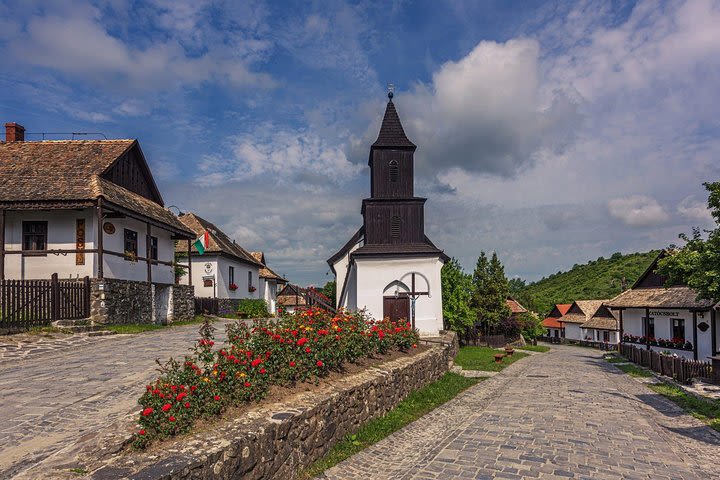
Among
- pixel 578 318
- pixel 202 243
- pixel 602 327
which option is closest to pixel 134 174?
pixel 202 243

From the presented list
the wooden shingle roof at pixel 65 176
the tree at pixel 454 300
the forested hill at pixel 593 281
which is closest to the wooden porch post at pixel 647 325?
the tree at pixel 454 300

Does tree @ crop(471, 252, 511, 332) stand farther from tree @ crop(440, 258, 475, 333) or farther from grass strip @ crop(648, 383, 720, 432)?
grass strip @ crop(648, 383, 720, 432)

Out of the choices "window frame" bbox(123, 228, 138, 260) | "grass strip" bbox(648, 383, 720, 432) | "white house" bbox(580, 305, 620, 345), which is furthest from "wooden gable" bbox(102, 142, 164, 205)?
"white house" bbox(580, 305, 620, 345)

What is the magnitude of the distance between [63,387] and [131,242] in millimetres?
14161

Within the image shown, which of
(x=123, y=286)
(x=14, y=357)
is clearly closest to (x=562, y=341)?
(x=123, y=286)

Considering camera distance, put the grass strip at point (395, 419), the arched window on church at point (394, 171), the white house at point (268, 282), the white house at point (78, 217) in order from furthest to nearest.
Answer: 1. the white house at point (268, 282)
2. the arched window on church at point (394, 171)
3. the white house at point (78, 217)
4. the grass strip at point (395, 419)

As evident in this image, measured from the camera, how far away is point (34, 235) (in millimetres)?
18891

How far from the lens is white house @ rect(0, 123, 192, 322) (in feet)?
58.1

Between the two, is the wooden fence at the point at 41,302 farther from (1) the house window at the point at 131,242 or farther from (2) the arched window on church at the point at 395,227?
(2) the arched window on church at the point at 395,227

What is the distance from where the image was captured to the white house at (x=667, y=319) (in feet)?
79.9

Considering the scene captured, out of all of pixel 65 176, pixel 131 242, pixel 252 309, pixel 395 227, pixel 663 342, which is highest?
pixel 65 176

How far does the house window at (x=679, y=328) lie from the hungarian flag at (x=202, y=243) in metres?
29.2

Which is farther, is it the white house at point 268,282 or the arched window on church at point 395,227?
the white house at point 268,282

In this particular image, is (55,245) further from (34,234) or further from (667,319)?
(667,319)
